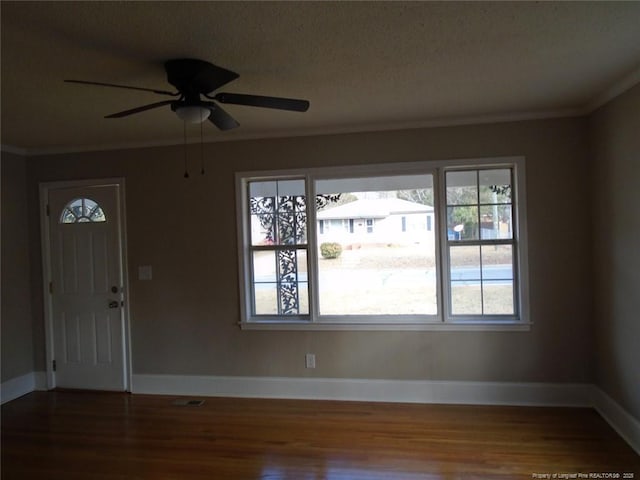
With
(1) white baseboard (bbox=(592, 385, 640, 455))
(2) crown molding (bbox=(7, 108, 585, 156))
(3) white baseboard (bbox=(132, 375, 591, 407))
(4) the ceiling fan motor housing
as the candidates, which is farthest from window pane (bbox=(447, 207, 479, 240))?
(4) the ceiling fan motor housing

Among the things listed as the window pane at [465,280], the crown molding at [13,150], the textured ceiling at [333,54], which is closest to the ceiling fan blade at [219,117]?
the textured ceiling at [333,54]

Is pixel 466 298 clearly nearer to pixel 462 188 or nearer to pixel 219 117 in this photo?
pixel 462 188

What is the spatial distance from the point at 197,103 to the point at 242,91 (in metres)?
0.61

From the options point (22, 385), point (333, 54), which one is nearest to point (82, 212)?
point (22, 385)

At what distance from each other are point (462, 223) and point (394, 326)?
107 centimetres

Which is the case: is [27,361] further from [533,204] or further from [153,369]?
[533,204]

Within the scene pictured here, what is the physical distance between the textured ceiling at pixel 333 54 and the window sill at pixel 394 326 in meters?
1.74

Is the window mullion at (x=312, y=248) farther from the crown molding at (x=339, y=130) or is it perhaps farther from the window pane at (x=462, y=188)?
the window pane at (x=462, y=188)

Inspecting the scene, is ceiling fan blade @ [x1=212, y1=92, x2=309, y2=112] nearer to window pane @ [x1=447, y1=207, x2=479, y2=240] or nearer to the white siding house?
the white siding house

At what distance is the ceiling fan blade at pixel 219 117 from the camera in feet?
Result: 7.21

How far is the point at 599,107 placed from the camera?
3.09 metres

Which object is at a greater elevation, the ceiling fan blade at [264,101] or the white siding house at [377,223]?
the ceiling fan blade at [264,101]

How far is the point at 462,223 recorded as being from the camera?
3.54 m

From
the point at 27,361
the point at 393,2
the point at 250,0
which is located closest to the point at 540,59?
the point at 393,2
